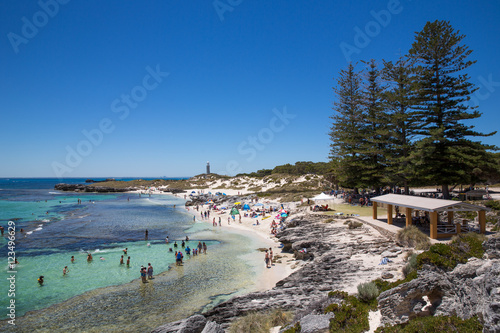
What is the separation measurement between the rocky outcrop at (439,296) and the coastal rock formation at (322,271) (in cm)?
228

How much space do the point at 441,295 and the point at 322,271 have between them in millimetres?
6836

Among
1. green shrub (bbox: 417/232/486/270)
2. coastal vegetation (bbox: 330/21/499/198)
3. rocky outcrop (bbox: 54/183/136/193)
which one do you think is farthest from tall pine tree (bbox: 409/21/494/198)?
rocky outcrop (bbox: 54/183/136/193)

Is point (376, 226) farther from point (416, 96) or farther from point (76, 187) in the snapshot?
point (76, 187)

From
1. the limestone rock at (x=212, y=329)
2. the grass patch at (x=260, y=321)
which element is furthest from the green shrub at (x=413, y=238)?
the limestone rock at (x=212, y=329)

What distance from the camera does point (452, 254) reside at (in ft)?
28.3

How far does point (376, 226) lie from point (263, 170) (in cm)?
8773

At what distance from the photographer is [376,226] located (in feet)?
58.8

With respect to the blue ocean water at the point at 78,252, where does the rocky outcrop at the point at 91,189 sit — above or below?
above

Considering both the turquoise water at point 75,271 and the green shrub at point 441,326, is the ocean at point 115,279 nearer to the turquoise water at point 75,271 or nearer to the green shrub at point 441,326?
the turquoise water at point 75,271

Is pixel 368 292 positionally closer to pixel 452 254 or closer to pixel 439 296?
pixel 439 296

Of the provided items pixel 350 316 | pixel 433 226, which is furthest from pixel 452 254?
pixel 433 226

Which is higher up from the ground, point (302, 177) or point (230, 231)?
point (302, 177)

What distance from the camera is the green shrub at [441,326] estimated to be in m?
5.44

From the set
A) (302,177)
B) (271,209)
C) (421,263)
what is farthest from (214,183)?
(421,263)
